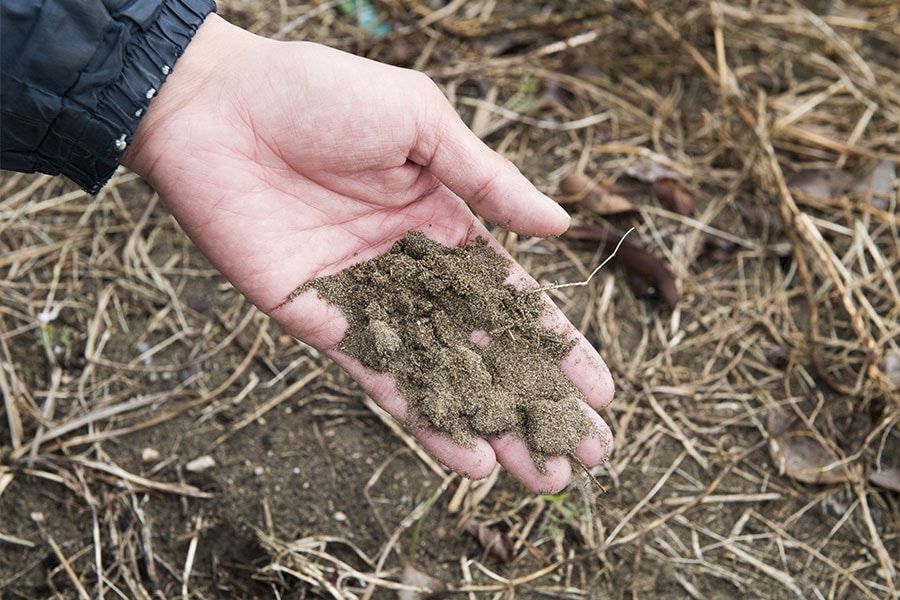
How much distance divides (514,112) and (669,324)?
1.11 meters

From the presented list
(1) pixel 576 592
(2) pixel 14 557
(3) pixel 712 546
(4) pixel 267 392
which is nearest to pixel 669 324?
(3) pixel 712 546

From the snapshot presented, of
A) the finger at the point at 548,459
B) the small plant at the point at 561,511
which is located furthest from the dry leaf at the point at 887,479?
the finger at the point at 548,459

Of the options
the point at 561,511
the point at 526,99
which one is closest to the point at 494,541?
the point at 561,511

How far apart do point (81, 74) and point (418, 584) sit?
1.59 metres

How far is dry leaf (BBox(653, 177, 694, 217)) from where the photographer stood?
3.09 metres

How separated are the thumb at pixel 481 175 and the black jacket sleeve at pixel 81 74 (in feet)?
2.26

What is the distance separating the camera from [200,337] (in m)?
2.69

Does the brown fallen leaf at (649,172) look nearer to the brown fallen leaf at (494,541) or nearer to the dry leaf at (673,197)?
the dry leaf at (673,197)

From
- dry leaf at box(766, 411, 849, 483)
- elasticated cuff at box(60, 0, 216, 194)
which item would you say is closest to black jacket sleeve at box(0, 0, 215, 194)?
elasticated cuff at box(60, 0, 216, 194)

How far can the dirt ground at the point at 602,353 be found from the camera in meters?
2.32

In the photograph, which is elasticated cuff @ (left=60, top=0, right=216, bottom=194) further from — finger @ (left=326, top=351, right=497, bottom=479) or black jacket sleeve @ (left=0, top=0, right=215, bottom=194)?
finger @ (left=326, top=351, right=497, bottom=479)

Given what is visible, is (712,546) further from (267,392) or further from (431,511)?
(267,392)

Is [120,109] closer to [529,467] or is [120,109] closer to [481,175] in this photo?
[481,175]

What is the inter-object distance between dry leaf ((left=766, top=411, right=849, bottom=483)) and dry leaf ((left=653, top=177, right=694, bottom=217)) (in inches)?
34.4
